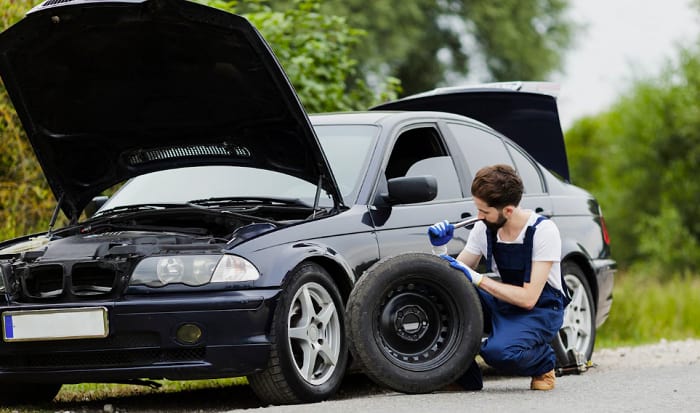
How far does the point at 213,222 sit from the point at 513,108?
9.97 feet

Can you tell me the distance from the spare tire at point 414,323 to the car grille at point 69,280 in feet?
4.10

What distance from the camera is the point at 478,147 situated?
8.36 meters

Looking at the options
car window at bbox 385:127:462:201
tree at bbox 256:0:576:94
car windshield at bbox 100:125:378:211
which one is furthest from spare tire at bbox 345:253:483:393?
tree at bbox 256:0:576:94

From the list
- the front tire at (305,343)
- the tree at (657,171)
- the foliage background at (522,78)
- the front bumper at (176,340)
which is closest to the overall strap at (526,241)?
the front tire at (305,343)

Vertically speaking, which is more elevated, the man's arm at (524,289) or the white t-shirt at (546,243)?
the white t-shirt at (546,243)

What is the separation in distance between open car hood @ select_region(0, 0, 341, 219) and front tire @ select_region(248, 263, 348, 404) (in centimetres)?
70

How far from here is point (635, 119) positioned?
105ft

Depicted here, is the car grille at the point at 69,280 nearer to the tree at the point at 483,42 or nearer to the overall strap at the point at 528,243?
the overall strap at the point at 528,243

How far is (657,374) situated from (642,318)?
A: 7304 mm

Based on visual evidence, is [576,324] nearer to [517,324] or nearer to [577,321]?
[577,321]

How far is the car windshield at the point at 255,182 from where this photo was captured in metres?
7.23

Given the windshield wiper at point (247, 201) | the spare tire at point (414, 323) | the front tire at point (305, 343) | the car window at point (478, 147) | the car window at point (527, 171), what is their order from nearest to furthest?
1. the front tire at point (305, 343)
2. the spare tire at point (414, 323)
3. the windshield wiper at point (247, 201)
4. the car window at point (478, 147)
5. the car window at point (527, 171)

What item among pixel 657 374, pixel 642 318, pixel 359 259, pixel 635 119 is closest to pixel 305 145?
pixel 359 259

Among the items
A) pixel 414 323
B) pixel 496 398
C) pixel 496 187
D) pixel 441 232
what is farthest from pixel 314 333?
pixel 496 187
